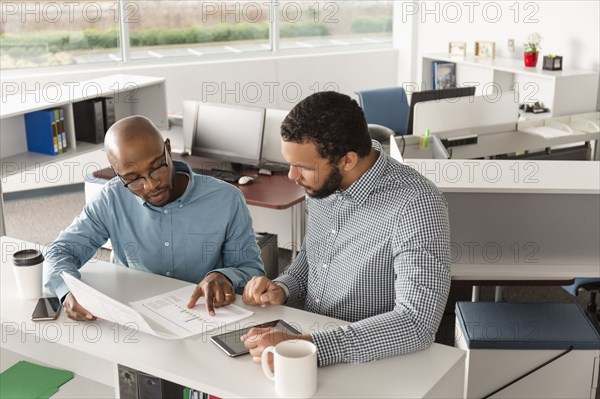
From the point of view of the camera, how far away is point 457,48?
24.7 ft

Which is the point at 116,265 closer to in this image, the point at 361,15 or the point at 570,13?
the point at 570,13

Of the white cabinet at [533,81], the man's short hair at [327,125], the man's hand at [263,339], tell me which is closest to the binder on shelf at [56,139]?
the man's short hair at [327,125]

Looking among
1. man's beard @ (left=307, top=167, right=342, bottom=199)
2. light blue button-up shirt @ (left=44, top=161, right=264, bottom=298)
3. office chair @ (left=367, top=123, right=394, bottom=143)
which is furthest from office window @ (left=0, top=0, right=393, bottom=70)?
man's beard @ (left=307, top=167, right=342, bottom=199)

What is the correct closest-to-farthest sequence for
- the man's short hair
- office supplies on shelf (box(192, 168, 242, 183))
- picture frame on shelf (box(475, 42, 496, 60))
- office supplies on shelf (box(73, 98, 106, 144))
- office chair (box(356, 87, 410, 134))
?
the man's short hair
office supplies on shelf (box(192, 168, 242, 183))
office supplies on shelf (box(73, 98, 106, 144))
office chair (box(356, 87, 410, 134))
picture frame on shelf (box(475, 42, 496, 60))

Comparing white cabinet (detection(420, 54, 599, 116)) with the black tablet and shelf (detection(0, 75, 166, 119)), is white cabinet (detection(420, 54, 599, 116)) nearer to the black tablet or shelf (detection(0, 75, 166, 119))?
shelf (detection(0, 75, 166, 119))

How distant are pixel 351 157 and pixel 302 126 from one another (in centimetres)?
17

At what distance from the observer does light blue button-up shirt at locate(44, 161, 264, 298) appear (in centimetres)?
251

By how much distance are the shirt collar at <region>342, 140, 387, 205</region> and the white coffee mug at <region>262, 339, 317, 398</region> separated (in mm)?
550

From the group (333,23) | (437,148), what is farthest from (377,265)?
(333,23)

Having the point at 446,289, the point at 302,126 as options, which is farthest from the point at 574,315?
the point at 302,126

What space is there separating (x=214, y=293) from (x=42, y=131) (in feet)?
9.49

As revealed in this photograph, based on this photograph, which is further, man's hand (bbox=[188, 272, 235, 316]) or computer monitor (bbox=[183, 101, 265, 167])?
computer monitor (bbox=[183, 101, 265, 167])

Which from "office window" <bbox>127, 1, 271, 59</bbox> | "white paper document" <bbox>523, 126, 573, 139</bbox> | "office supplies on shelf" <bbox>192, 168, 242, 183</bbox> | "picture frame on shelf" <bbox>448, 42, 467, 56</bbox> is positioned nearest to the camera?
"office supplies on shelf" <bbox>192, 168, 242, 183</bbox>

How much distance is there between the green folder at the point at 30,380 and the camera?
2348 millimetres
